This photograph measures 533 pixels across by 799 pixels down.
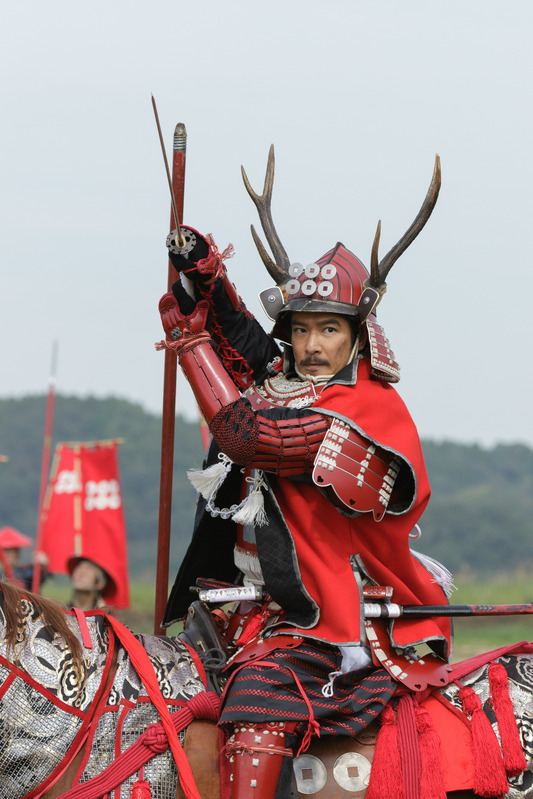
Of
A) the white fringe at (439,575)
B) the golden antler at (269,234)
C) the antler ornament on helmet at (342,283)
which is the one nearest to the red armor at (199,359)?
the antler ornament on helmet at (342,283)

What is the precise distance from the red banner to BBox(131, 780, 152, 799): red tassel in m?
9.05

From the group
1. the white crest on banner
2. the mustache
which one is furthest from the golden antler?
the white crest on banner

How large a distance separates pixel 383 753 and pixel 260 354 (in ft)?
6.23

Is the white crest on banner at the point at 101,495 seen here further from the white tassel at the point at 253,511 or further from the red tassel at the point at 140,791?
the red tassel at the point at 140,791

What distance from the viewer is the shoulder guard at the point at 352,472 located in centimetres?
461

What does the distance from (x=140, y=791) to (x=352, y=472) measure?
1.50 m

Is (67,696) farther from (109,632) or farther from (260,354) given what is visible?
(260,354)

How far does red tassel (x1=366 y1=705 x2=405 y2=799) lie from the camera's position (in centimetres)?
444

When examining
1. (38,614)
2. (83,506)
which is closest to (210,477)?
(38,614)

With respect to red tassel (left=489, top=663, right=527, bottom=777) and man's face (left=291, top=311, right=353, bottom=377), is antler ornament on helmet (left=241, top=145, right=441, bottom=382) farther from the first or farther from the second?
red tassel (left=489, top=663, right=527, bottom=777)

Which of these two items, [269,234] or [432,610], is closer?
[432,610]

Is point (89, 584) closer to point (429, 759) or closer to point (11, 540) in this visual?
point (11, 540)

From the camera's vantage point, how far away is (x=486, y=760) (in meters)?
4.55

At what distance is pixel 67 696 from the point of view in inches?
175
